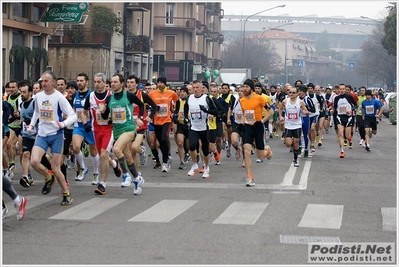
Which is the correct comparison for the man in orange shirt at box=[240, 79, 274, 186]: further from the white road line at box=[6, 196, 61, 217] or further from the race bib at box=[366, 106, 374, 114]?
the race bib at box=[366, 106, 374, 114]

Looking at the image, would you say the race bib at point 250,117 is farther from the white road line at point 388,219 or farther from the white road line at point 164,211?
the white road line at point 388,219

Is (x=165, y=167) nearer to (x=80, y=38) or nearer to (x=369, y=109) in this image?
(x=369, y=109)

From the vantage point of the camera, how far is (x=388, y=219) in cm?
1053

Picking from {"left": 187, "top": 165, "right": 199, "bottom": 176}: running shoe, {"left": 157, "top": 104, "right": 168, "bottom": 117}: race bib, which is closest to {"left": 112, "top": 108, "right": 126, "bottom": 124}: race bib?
{"left": 187, "top": 165, "right": 199, "bottom": 176}: running shoe

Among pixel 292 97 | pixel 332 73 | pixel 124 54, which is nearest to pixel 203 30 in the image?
pixel 124 54

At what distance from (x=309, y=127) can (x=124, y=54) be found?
105 ft

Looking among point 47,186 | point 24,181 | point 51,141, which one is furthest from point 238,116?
point 51,141

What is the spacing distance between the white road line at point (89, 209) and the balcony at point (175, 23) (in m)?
61.1

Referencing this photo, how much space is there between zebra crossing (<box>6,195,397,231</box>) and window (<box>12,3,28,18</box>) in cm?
2261

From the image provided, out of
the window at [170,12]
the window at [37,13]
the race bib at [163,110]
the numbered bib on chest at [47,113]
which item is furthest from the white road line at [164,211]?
the window at [170,12]

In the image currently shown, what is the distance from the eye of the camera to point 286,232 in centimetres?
930

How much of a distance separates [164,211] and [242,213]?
1.02 meters

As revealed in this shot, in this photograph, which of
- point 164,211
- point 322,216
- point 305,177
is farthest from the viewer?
point 305,177

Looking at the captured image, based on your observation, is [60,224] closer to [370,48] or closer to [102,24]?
[102,24]
